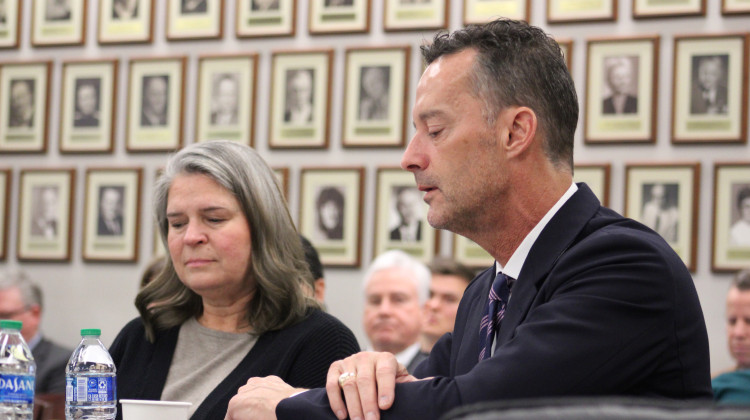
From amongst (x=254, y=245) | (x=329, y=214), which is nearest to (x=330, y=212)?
(x=329, y=214)

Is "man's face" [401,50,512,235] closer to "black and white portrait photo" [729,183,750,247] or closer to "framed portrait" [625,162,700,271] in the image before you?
"framed portrait" [625,162,700,271]

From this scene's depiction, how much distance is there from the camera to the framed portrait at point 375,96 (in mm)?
5246

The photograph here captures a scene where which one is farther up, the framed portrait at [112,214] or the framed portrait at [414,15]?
the framed portrait at [414,15]

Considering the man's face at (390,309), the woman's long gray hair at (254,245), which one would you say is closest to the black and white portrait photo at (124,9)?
the man's face at (390,309)

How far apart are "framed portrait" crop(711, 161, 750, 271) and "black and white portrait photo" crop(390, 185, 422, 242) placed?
4.78 feet

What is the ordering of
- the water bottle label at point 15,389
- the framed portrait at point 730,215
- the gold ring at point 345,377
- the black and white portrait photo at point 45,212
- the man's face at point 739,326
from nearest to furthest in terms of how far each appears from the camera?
1. the gold ring at point 345,377
2. the water bottle label at point 15,389
3. the man's face at point 739,326
4. the framed portrait at point 730,215
5. the black and white portrait photo at point 45,212

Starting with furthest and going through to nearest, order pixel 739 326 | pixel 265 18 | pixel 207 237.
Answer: pixel 265 18, pixel 739 326, pixel 207 237

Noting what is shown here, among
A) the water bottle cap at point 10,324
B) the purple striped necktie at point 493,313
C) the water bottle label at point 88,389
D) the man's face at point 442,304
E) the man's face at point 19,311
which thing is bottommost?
the man's face at point 19,311

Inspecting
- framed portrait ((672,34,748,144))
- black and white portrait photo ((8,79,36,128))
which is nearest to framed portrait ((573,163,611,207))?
framed portrait ((672,34,748,144))

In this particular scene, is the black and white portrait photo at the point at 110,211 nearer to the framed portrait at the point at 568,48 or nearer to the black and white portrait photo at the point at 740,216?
the framed portrait at the point at 568,48

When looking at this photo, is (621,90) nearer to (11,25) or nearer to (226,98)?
(226,98)

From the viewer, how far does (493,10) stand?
16.9 ft

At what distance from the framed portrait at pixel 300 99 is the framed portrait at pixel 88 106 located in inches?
40.3

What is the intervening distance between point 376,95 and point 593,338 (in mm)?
3733
